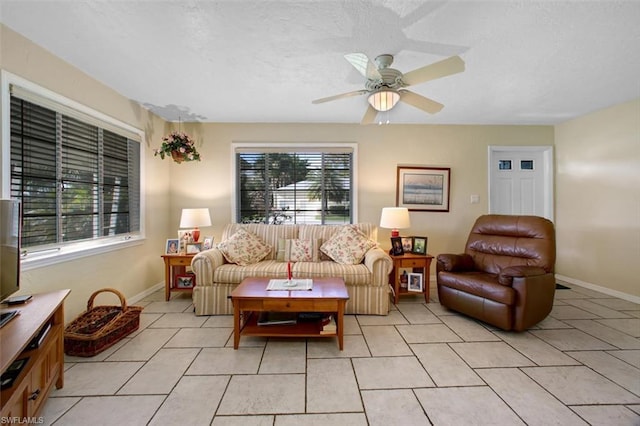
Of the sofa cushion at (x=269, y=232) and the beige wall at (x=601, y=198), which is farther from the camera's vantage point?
the sofa cushion at (x=269, y=232)

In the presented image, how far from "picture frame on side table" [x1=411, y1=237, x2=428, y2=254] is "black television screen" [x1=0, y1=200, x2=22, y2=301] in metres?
3.55

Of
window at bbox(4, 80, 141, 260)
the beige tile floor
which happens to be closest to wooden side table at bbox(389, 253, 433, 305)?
the beige tile floor

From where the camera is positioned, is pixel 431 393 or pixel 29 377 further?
pixel 431 393

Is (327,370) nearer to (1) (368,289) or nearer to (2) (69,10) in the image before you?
(1) (368,289)

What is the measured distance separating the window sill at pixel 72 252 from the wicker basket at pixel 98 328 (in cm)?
41

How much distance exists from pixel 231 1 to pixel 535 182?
4762mm

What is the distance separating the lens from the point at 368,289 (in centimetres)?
284

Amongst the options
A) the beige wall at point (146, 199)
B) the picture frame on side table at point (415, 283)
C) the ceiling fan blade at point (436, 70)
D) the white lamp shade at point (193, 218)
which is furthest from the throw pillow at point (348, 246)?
the beige wall at point (146, 199)

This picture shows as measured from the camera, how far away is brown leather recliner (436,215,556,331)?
236cm

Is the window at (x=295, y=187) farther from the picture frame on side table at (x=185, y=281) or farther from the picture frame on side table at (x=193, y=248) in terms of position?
the picture frame on side table at (x=185, y=281)

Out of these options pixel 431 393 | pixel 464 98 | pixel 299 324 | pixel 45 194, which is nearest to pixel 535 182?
pixel 464 98

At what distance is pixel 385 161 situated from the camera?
3.93 metres

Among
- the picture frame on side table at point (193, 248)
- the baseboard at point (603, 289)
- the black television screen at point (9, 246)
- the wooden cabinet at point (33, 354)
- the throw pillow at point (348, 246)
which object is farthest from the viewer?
the picture frame on side table at point (193, 248)

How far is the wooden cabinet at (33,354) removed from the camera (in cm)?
108
